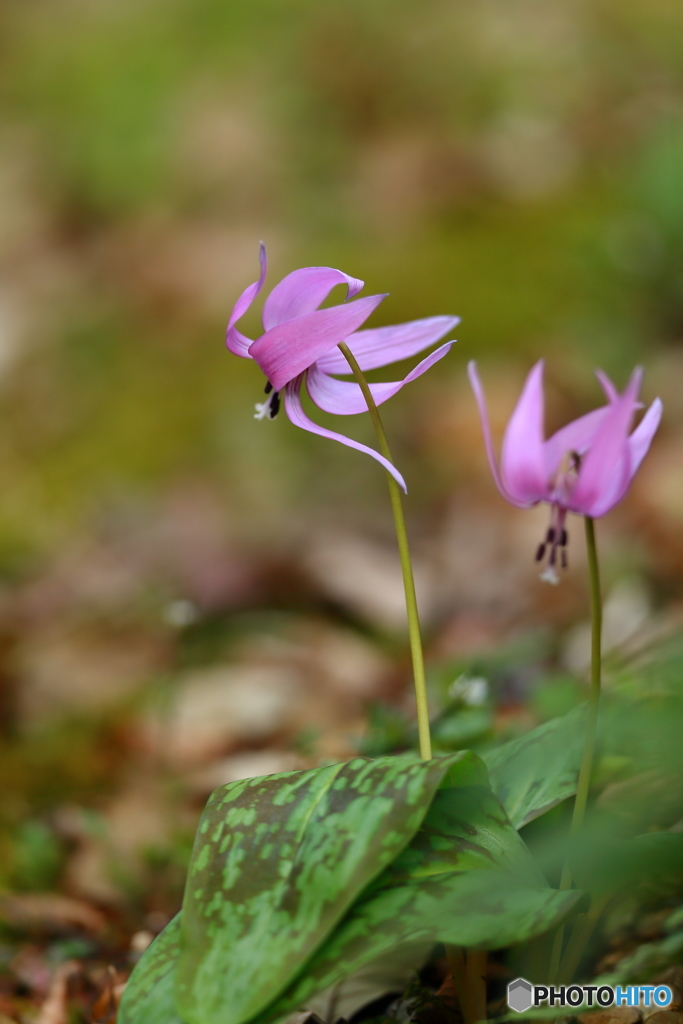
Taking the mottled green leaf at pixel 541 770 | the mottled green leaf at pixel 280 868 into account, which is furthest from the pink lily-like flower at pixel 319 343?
the mottled green leaf at pixel 541 770

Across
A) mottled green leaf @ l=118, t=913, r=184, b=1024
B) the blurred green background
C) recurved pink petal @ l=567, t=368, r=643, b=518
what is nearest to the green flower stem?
recurved pink petal @ l=567, t=368, r=643, b=518

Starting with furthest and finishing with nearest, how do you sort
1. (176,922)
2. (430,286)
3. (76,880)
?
(430,286)
(76,880)
(176,922)

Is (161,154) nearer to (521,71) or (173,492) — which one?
(521,71)

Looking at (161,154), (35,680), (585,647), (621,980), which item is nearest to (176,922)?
(621,980)

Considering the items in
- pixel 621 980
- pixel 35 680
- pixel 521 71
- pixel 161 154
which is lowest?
pixel 35 680

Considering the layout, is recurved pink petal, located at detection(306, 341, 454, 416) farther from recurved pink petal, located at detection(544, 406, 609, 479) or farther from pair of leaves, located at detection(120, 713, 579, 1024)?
pair of leaves, located at detection(120, 713, 579, 1024)

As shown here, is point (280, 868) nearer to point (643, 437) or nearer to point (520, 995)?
point (520, 995)

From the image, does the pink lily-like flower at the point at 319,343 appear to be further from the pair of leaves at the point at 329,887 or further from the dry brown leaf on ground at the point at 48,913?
the dry brown leaf on ground at the point at 48,913
